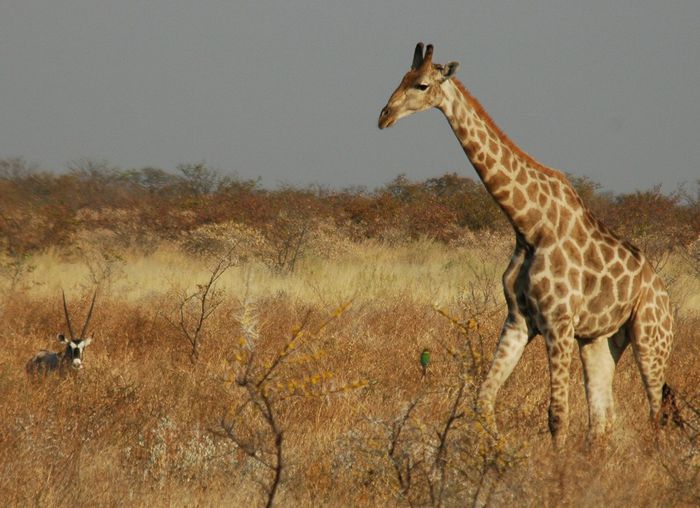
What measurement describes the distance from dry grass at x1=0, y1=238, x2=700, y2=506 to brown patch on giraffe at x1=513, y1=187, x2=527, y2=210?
78 centimetres

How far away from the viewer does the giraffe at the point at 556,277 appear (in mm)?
5812

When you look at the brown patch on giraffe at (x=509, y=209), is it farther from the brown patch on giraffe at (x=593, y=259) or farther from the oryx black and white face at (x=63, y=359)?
the oryx black and white face at (x=63, y=359)

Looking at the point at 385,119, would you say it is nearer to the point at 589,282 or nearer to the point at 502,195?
the point at 502,195

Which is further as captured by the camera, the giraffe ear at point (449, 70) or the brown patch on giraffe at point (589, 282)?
the brown patch on giraffe at point (589, 282)

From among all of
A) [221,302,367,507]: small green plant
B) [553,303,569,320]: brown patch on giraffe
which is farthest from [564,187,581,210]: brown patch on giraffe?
[221,302,367,507]: small green plant

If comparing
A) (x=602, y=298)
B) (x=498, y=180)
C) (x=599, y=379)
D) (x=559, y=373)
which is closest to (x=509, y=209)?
(x=498, y=180)

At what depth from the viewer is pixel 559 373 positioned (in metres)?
5.79

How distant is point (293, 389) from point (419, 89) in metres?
2.15

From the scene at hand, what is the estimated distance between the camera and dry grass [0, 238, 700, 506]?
4.52m

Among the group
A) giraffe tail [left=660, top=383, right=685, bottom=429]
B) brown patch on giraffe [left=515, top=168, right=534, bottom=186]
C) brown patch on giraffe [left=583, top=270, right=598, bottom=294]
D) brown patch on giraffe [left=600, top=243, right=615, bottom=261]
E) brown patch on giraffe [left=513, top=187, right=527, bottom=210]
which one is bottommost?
giraffe tail [left=660, top=383, right=685, bottom=429]

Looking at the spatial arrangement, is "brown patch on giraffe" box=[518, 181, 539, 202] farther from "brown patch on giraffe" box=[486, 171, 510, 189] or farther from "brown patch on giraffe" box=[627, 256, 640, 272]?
Answer: "brown patch on giraffe" box=[627, 256, 640, 272]

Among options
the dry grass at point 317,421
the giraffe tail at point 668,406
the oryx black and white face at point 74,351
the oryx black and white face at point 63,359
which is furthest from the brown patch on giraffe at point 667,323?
the oryx black and white face at point 74,351

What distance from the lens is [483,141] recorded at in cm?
611

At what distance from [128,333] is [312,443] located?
4312 mm
